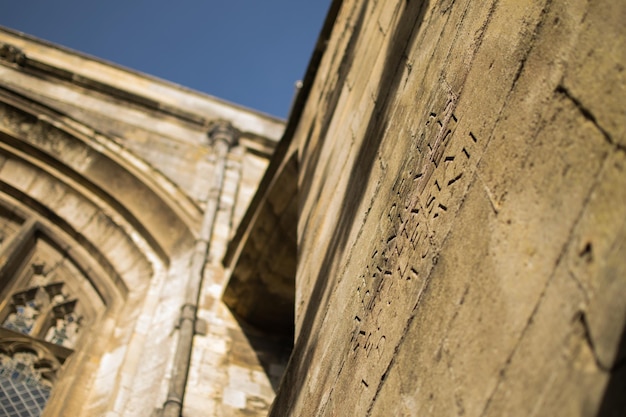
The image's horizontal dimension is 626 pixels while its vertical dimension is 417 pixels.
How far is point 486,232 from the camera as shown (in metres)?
1.46

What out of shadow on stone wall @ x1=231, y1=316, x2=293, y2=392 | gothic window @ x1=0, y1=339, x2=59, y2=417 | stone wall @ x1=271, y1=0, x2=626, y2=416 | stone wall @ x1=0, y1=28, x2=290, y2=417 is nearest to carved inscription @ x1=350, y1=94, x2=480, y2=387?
stone wall @ x1=271, y1=0, x2=626, y2=416

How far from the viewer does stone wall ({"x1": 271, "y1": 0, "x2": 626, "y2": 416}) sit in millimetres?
1105

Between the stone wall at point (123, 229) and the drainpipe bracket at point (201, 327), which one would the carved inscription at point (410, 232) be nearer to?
the stone wall at point (123, 229)

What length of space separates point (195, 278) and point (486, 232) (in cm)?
470

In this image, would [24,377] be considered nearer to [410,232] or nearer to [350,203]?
[350,203]

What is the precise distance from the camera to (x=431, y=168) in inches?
76.3

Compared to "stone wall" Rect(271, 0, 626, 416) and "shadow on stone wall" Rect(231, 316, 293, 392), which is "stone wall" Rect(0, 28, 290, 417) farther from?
"stone wall" Rect(271, 0, 626, 416)

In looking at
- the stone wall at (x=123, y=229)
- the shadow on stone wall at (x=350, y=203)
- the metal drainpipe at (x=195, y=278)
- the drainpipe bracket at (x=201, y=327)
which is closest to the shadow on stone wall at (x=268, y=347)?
the stone wall at (x=123, y=229)

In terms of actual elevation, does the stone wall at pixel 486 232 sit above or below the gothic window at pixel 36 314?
below

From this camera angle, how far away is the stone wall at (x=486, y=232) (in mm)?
1105

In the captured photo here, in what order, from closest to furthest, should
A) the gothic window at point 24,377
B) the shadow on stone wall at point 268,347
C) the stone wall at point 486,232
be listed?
1. the stone wall at point 486,232
2. the gothic window at point 24,377
3. the shadow on stone wall at point 268,347

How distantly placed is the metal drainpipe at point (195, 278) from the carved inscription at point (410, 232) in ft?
8.77

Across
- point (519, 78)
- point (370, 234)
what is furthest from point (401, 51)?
point (519, 78)

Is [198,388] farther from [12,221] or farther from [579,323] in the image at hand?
[579,323]
